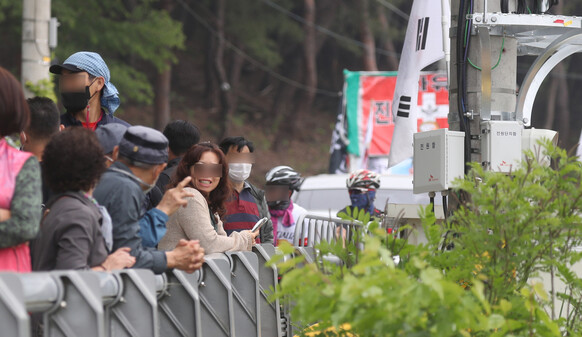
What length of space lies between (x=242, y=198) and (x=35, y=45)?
17.9 feet

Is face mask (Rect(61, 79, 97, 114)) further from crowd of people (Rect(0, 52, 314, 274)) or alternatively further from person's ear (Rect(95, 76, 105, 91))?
person's ear (Rect(95, 76, 105, 91))

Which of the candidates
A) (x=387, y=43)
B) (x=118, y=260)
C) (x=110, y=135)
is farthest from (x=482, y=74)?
(x=387, y=43)

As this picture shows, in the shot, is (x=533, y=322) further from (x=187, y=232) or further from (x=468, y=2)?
(x=468, y=2)

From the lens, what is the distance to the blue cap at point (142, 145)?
14.3 feet

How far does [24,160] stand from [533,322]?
2.03 meters

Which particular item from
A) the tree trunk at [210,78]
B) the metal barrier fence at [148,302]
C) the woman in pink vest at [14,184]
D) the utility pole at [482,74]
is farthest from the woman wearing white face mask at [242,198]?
the tree trunk at [210,78]

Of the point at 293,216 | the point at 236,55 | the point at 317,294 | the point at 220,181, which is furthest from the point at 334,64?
the point at 317,294

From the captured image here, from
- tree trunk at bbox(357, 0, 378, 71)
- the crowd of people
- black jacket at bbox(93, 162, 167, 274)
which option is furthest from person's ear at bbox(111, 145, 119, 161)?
tree trunk at bbox(357, 0, 378, 71)

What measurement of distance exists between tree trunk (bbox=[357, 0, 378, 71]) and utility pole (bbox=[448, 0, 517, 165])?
29.9 m

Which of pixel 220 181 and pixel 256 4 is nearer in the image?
pixel 220 181

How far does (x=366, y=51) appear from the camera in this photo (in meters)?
36.9

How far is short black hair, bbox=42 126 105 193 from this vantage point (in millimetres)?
3883

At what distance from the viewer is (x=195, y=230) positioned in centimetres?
531

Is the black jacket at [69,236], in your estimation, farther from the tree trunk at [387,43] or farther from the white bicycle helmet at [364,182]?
the tree trunk at [387,43]
